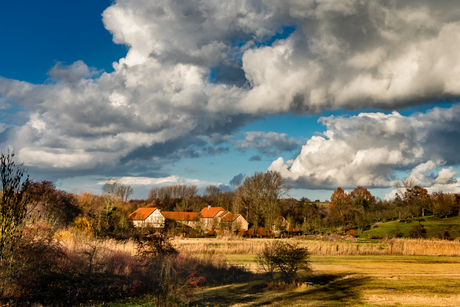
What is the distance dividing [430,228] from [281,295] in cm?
4859

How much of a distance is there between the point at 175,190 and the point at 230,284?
10819cm

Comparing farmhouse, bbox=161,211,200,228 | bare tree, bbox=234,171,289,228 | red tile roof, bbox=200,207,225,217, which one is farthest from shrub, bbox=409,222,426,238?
red tile roof, bbox=200,207,225,217

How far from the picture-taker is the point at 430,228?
2014 inches

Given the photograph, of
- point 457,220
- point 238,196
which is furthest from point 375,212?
point 238,196

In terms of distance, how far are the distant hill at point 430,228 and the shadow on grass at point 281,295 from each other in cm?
3868

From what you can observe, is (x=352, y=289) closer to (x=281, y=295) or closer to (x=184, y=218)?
(x=281, y=295)

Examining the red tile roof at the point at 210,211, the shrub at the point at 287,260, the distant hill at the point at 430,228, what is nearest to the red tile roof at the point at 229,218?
the red tile roof at the point at 210,211

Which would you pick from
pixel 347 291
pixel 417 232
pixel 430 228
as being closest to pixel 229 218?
pixel 417 232

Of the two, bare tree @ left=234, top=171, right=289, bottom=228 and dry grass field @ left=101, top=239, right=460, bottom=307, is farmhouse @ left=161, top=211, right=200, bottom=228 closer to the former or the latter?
bare tree @ left=234, top=171, right=289, bottom=228

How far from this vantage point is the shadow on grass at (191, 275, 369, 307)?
11633 mm

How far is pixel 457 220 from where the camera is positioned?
53.7m

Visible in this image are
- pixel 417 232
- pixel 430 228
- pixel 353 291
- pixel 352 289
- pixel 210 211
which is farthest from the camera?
pixel 210 211

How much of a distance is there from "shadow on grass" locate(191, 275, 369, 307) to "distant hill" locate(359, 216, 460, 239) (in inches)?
1523

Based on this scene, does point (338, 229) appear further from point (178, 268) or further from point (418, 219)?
point (178, 268)
